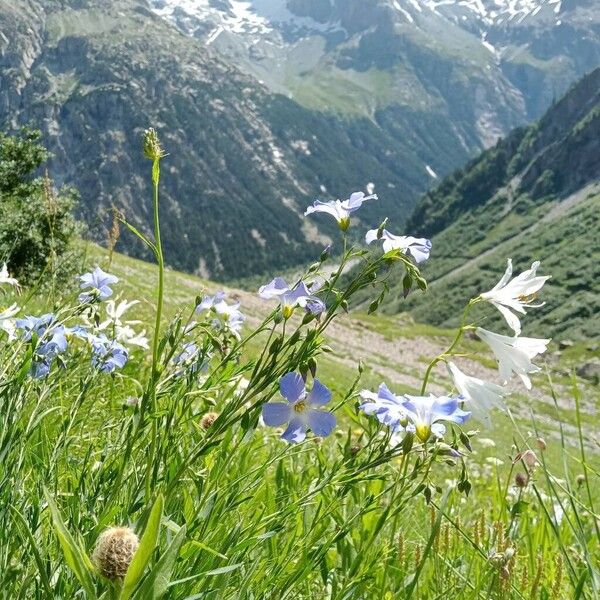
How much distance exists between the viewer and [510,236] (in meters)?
168

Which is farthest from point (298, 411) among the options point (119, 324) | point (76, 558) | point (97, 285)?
point (119, 324)

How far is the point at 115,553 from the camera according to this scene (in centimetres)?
115

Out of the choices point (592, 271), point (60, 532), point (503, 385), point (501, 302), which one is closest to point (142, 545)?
point (60, 532)

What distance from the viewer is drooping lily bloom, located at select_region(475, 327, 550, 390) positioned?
1.67 metres

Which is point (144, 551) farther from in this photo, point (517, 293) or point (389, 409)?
point (517, 293)

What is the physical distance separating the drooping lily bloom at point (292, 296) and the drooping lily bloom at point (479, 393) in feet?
1.30

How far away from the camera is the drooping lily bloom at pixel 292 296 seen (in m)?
1.81

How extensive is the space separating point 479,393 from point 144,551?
963 millimetres

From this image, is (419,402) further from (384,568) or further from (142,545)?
(384,568)

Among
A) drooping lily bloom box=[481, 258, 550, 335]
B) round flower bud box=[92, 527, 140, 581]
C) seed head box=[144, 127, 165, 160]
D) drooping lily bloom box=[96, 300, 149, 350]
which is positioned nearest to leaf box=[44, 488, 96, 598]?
round flower bud box=[92, 527, 140, 581]

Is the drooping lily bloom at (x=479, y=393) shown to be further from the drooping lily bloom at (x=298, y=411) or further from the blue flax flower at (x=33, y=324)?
the blue flax flower at (x=33, y=324)

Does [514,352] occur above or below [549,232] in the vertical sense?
above

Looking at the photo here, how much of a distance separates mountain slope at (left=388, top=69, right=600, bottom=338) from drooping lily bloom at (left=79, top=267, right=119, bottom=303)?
354 ft

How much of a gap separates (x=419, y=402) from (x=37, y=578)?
1105mm
